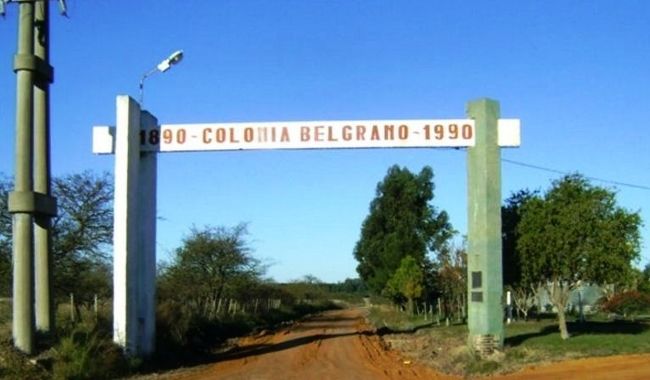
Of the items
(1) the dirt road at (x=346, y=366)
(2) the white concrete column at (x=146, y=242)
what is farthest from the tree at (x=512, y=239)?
(2) the white concrete column at (x=146, y=242)

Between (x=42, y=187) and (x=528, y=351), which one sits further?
(x=528, y=351)

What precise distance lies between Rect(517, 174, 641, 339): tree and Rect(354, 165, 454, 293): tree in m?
40.5

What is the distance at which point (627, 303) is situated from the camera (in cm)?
5159

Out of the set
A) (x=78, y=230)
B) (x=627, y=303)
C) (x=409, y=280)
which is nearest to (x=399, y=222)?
(x=409, y=280)

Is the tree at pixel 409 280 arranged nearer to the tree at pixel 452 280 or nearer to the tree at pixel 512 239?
the tree at pixel 452 280

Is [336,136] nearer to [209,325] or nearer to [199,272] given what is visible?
[209,325]

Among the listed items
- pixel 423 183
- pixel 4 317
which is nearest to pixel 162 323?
pixel 4 317

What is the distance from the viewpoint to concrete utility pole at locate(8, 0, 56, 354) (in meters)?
20.6

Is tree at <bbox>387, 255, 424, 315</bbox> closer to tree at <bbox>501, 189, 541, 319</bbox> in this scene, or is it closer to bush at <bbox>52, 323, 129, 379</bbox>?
tree at <bbox>501, 189, 541, 319</bbox>

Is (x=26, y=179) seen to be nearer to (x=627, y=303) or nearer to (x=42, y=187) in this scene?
(x=42, y=187)

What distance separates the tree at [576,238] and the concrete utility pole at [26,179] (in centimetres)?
1502

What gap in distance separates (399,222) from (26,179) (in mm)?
52654

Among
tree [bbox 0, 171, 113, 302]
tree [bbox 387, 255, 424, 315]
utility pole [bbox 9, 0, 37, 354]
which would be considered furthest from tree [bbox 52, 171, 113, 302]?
tree [bbox 387, 255, 424, 315]

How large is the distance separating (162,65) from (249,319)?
2826cm
